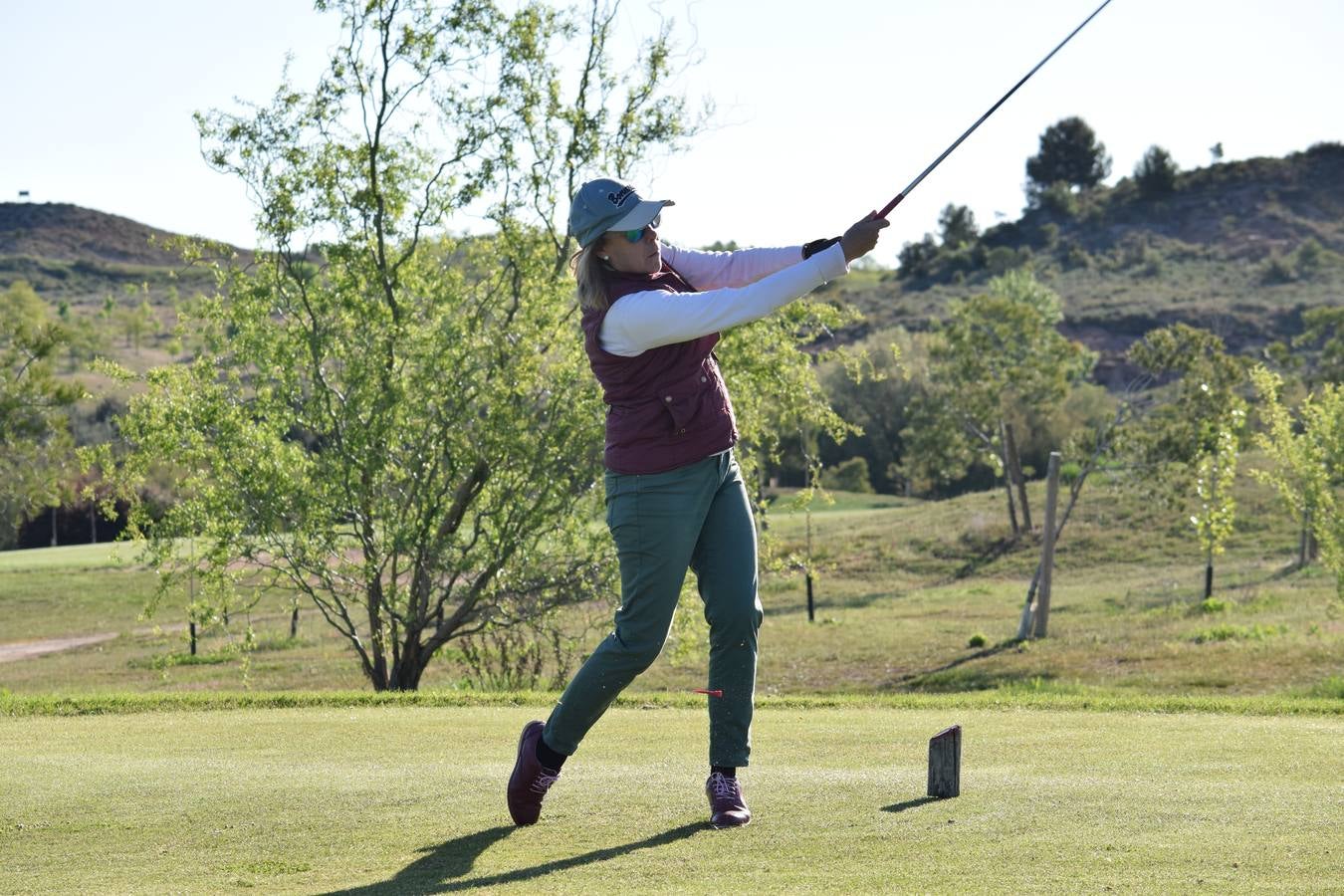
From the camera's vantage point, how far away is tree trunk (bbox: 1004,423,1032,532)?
5259cm

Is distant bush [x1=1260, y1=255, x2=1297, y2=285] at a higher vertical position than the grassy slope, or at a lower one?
higher

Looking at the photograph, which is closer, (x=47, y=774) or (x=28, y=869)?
(x=28, y=869)

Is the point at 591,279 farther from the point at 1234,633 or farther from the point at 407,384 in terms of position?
the point at 1234,633

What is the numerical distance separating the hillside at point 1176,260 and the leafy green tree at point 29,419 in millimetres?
70660

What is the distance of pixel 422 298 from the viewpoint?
63.6ft

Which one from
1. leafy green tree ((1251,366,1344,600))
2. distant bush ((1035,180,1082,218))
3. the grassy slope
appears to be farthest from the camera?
distant bush ((1035,180,1082,218))

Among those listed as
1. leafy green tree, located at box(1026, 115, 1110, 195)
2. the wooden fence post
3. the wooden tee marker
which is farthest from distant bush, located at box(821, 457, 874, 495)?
leafy green tree, located at box(1026, 115, 1110, 195)

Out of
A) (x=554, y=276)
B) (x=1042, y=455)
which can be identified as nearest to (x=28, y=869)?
(x=554, y=276)

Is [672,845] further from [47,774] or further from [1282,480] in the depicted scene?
[1282,480]

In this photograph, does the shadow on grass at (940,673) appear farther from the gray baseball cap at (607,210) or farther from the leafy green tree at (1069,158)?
the leafy green tree at (1069,158)

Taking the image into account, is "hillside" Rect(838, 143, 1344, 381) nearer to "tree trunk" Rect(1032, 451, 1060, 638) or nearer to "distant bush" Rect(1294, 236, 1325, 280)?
"distant bush" Rect(1294, 236, 1325, 280)

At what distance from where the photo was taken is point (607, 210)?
546 cm

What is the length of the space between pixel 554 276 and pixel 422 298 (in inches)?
69.1

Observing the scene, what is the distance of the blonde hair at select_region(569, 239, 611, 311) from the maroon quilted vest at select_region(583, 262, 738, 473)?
0.07 feet
